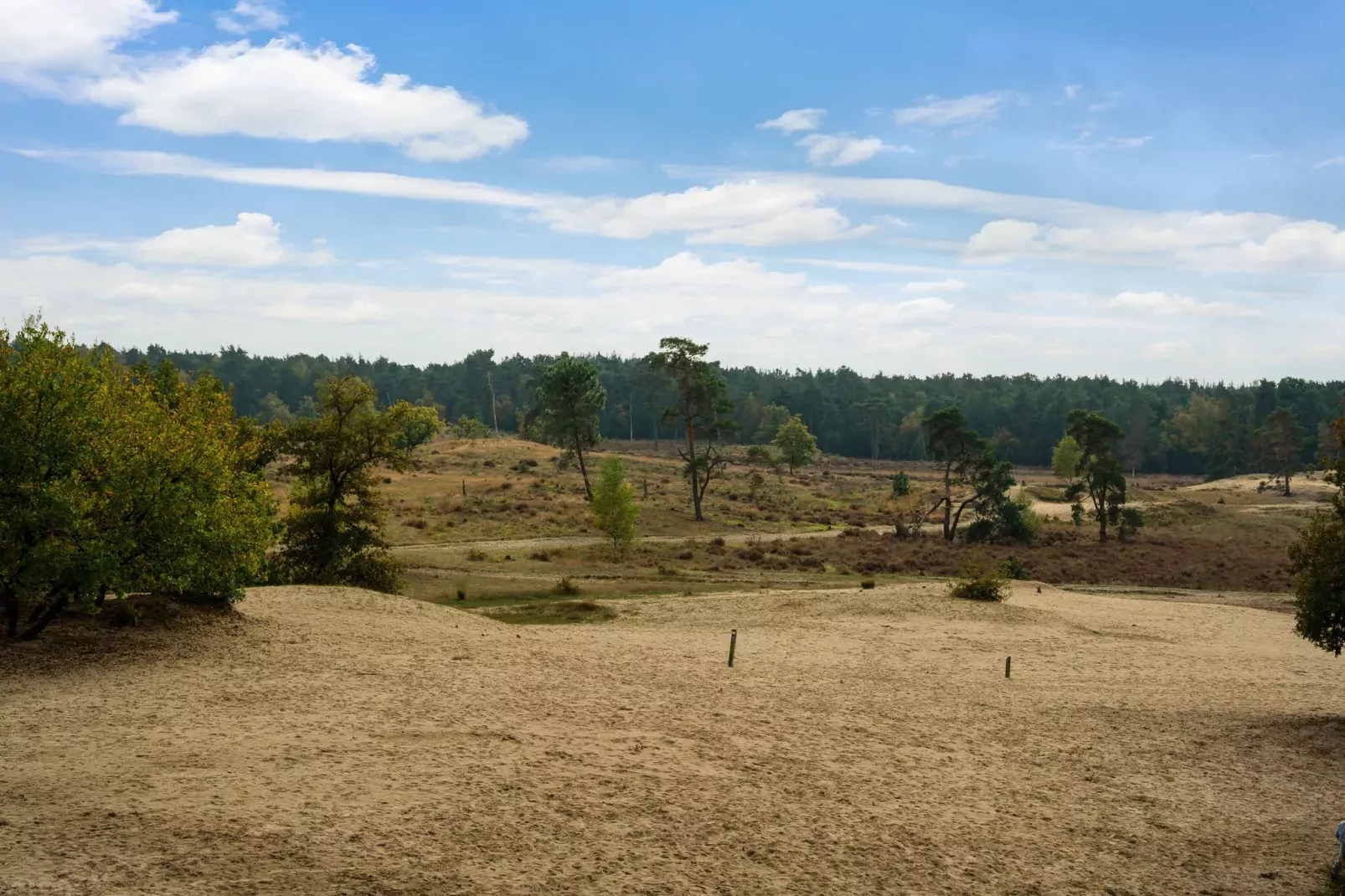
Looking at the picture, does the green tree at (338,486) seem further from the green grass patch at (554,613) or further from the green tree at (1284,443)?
the green tree at (1284,443)

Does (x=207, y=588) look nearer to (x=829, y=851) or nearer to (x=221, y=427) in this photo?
(x=221, y=427)

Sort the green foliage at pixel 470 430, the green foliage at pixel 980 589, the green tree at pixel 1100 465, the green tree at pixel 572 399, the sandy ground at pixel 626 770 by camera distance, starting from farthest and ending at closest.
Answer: the green foliage at pixel 470 430, the green tree at pixel 572 399, the green tree at pixel 1100 465, the green foliage at pixel 980 589, the sandy ground at pixel 626 770

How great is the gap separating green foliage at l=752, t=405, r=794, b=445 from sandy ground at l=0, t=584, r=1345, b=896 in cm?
13882

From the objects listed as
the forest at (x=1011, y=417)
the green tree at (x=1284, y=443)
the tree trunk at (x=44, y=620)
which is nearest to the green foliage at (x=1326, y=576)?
the tree trunk at (x=44, y=620)

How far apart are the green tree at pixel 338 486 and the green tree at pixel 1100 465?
53.9 metres

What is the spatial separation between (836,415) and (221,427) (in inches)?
6359

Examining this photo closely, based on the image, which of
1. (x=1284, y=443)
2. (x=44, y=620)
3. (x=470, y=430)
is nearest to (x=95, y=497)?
(x=44, y=620)

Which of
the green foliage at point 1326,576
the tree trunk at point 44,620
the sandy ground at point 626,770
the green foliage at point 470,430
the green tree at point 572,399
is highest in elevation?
the green tree at point 572,399

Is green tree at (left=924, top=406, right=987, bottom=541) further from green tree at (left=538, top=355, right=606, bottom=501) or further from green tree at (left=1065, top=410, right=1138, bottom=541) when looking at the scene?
green tree at (left=538, top=355, right=606, bottom=501)

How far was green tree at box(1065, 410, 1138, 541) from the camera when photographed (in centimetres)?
7531

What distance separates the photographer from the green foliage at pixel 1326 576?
70.0 ft

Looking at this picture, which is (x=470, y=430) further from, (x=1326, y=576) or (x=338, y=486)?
Result: (x=1326, y=576)

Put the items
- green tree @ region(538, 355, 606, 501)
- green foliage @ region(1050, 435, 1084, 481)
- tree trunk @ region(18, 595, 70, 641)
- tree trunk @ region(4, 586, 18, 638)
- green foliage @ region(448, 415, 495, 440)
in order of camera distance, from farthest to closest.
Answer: green foliage @ region(448, 415, 495, 440)
green foliage @ region(1050, 435, 1084, 481)
green tree @ region(538, 355, 606, 501)
tree trunk @ region(18, 595, 70, 641)
tree trunk @ region(4, 586, 18, 638)

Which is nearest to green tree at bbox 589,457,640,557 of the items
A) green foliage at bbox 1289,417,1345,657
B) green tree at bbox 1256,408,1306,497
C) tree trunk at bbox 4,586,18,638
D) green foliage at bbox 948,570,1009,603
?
green foliage at bbox 948,570,1009,603
